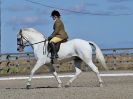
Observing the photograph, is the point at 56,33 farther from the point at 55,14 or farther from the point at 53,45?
the point at 55,14

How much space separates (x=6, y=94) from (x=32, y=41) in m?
3.34

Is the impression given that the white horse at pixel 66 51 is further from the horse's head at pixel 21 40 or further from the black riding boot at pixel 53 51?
the horse's head at pixel 21 40

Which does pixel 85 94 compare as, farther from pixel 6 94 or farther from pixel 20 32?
pixel 20 32

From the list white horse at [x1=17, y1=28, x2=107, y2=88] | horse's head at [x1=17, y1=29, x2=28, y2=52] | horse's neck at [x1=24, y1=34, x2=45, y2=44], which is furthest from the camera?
horse's head at [x1=17, y1=29, x2=28, y2=52]

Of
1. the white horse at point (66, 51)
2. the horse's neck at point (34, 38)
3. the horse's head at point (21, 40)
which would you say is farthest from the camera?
the horse's head at point (21, 40)

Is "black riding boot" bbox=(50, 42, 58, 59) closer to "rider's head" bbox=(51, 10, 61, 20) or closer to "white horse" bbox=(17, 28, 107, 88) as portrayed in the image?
"white horse" bbox=(17, 28, 107, 88)

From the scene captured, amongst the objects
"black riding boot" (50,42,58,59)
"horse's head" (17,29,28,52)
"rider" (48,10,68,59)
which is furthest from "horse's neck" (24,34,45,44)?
"black riding boot" (50,42,58,59)

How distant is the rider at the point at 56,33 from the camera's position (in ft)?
58.7

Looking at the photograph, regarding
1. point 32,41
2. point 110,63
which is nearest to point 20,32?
point 32,41

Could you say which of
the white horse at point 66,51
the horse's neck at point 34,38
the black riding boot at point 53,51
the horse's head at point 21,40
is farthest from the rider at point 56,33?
the horse's head at point 21,40

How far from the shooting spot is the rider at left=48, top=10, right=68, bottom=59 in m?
17.9

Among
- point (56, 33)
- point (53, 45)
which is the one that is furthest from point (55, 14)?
point (53, 45)

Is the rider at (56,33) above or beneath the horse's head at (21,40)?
above

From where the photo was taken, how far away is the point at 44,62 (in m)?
18.0
